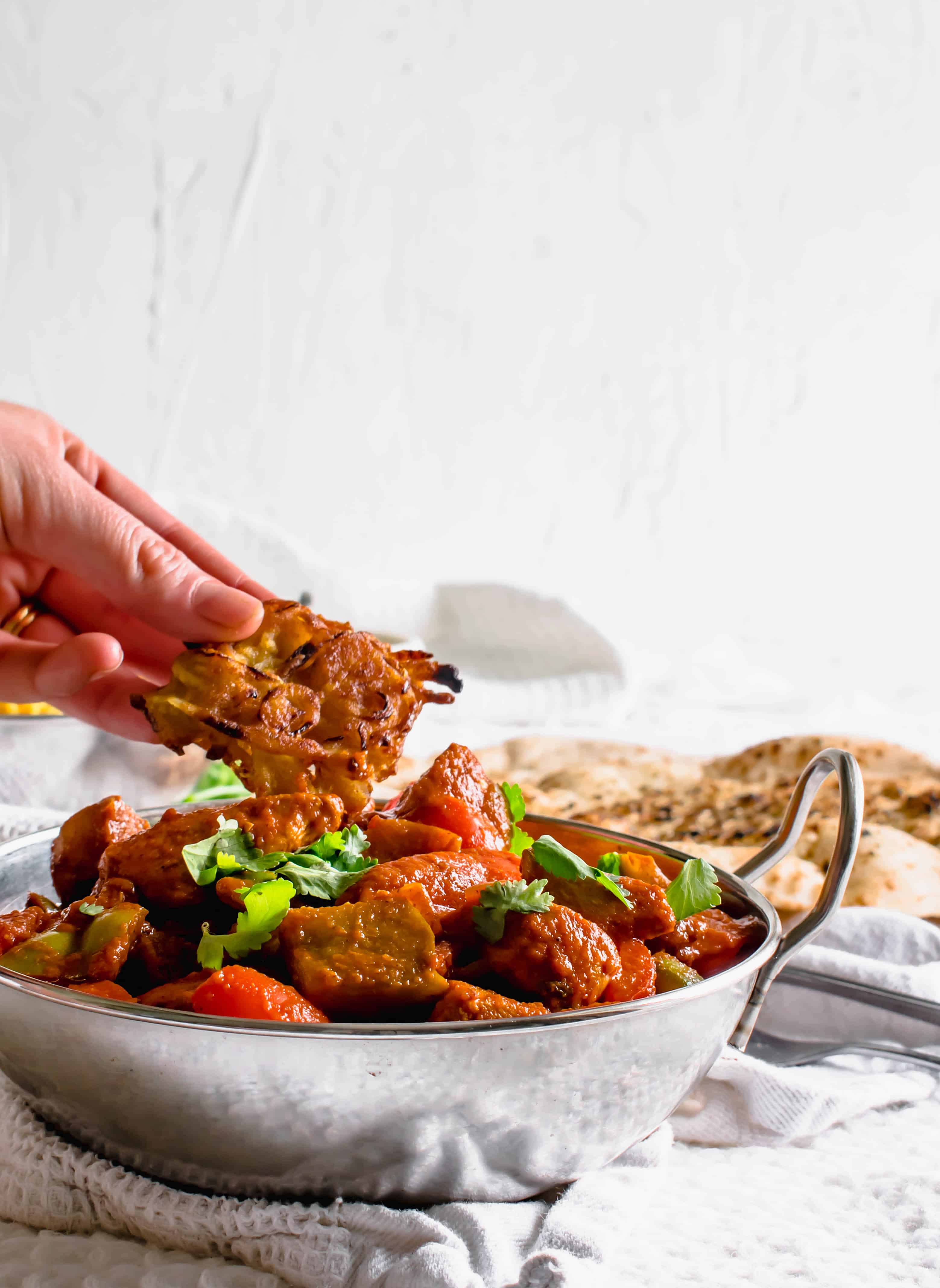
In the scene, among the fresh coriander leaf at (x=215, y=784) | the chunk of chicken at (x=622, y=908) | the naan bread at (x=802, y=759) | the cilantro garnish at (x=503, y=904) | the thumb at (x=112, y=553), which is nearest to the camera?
the cilantro garnish at (x=503, y=904)

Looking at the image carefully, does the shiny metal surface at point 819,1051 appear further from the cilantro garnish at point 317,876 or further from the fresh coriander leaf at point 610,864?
the cilantro garnish at point 317,876

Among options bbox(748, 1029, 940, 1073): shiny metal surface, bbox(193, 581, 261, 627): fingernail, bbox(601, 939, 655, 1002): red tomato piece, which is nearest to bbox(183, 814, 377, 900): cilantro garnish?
bbox(601, 939, 655, 1002): red tomato piece

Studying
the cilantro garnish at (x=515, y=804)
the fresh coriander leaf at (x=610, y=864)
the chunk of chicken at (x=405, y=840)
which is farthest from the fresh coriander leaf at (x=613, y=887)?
the cilantro garnish at (x=515, y=804)

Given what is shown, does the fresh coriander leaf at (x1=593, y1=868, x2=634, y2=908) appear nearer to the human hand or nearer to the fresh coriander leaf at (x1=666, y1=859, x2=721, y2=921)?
the fresh coriander leaf at (x1=666, y1=859, x2=721, y2=921)

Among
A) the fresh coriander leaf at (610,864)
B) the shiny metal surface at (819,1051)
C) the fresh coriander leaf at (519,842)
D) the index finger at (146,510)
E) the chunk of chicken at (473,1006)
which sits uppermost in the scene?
the index finger at (146,510)

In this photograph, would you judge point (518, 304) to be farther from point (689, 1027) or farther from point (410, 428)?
point (689, 1027)

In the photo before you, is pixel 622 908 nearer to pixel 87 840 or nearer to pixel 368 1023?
pixel 368 1023

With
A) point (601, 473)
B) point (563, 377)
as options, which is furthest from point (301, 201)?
point (601, 473)
